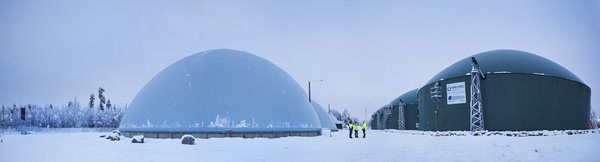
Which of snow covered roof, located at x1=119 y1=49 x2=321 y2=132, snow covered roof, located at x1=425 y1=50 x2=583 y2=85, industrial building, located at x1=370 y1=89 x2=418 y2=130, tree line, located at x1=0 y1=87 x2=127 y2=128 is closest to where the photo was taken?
snow covered roof, located at x1=119 y1=49 x2=321 y2=132

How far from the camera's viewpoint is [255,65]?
3816 cm

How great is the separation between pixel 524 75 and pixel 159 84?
3924 cm

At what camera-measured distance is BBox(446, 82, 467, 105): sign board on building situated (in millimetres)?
47219

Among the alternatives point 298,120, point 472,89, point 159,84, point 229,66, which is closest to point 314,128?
point 298,120

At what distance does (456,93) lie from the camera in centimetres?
4791

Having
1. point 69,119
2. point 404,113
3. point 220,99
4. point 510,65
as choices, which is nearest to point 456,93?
point 510,65

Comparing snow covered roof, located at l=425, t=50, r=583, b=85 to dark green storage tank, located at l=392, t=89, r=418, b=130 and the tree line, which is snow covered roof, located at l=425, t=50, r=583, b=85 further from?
the tree line

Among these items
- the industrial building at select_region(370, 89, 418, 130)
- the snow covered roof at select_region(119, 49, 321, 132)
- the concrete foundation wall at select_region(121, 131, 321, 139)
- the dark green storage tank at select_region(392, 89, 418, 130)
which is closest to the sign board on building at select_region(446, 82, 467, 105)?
the snow covered roof at select_region(119, 49, 321, 132)

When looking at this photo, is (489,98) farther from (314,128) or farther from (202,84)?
(202,84)

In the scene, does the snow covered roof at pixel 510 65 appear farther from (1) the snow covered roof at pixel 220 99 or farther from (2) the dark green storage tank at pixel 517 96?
(1) the snow covered roof at pixel 220 99

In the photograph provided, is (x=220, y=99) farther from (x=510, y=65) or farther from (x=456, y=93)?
(x=510, y=65)

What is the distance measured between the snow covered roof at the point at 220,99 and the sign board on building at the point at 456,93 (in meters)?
19.4

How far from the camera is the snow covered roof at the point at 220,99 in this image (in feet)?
105

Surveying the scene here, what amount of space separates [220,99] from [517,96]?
33198mm
